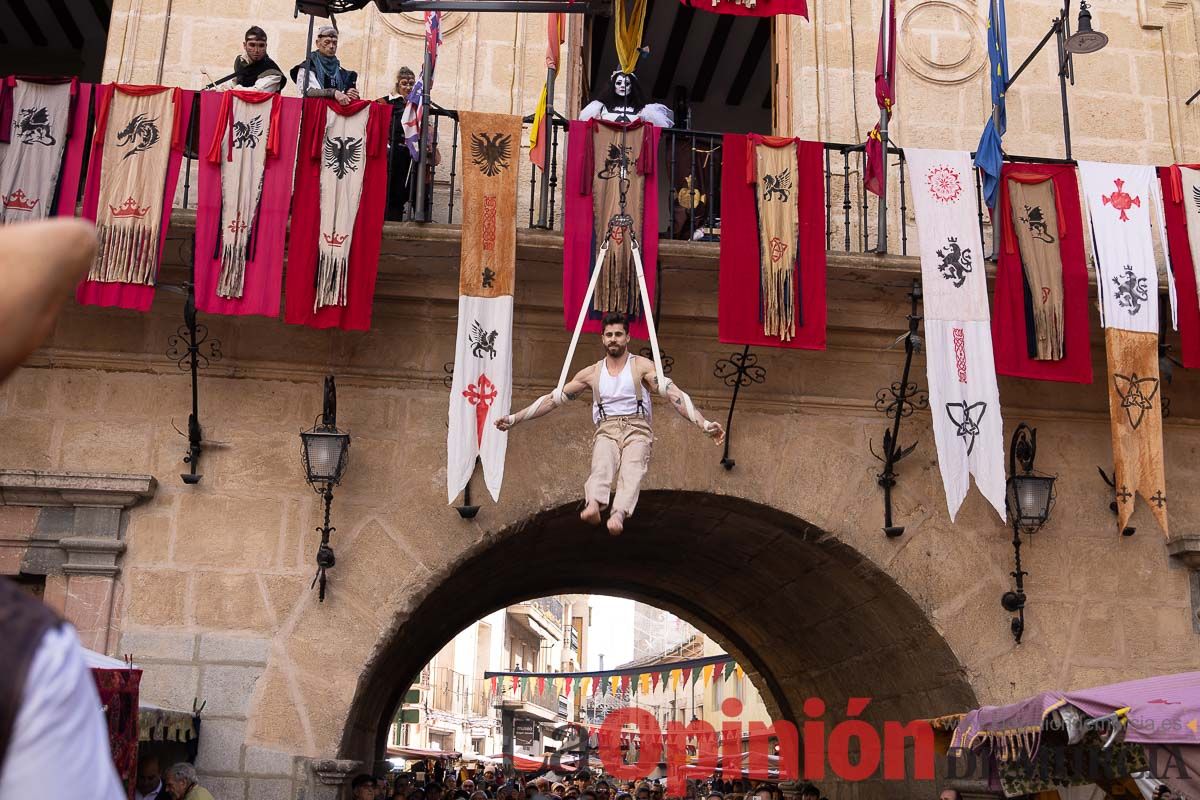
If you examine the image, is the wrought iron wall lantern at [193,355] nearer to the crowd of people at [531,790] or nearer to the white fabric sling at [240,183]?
the white fabric sling at [240,183]

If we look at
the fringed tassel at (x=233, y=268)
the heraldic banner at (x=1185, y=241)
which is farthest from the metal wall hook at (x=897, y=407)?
the fringed tassel at (x=233, y=268)

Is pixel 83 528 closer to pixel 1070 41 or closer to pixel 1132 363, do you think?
pixel 1132 363

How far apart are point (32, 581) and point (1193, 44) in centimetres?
994

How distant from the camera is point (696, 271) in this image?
8.38 meters

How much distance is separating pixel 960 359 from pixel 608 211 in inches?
101

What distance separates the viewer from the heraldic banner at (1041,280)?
8242 mm

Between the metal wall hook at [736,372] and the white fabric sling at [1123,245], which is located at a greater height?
the white fabric sling at [1123,245]

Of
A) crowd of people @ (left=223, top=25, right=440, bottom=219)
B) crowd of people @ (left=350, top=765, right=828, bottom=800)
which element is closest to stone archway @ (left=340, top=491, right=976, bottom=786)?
crowd of people @ (left=350, top=765, right=828, bottom=800)

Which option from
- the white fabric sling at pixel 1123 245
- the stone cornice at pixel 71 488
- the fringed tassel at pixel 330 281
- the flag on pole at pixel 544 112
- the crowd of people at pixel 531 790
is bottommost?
the crowd of people at pixel 531 790

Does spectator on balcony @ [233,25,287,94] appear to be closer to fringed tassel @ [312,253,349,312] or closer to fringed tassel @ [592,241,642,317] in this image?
fringed tassel @ [312,253,349,312]

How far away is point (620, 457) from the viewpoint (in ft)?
22.0

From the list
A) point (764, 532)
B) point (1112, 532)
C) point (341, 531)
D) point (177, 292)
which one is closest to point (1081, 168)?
point (1112, 532)

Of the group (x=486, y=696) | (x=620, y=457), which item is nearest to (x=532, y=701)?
(x=486, y=696)

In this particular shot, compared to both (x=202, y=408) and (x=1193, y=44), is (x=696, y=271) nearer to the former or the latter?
(x=202, y=408)
